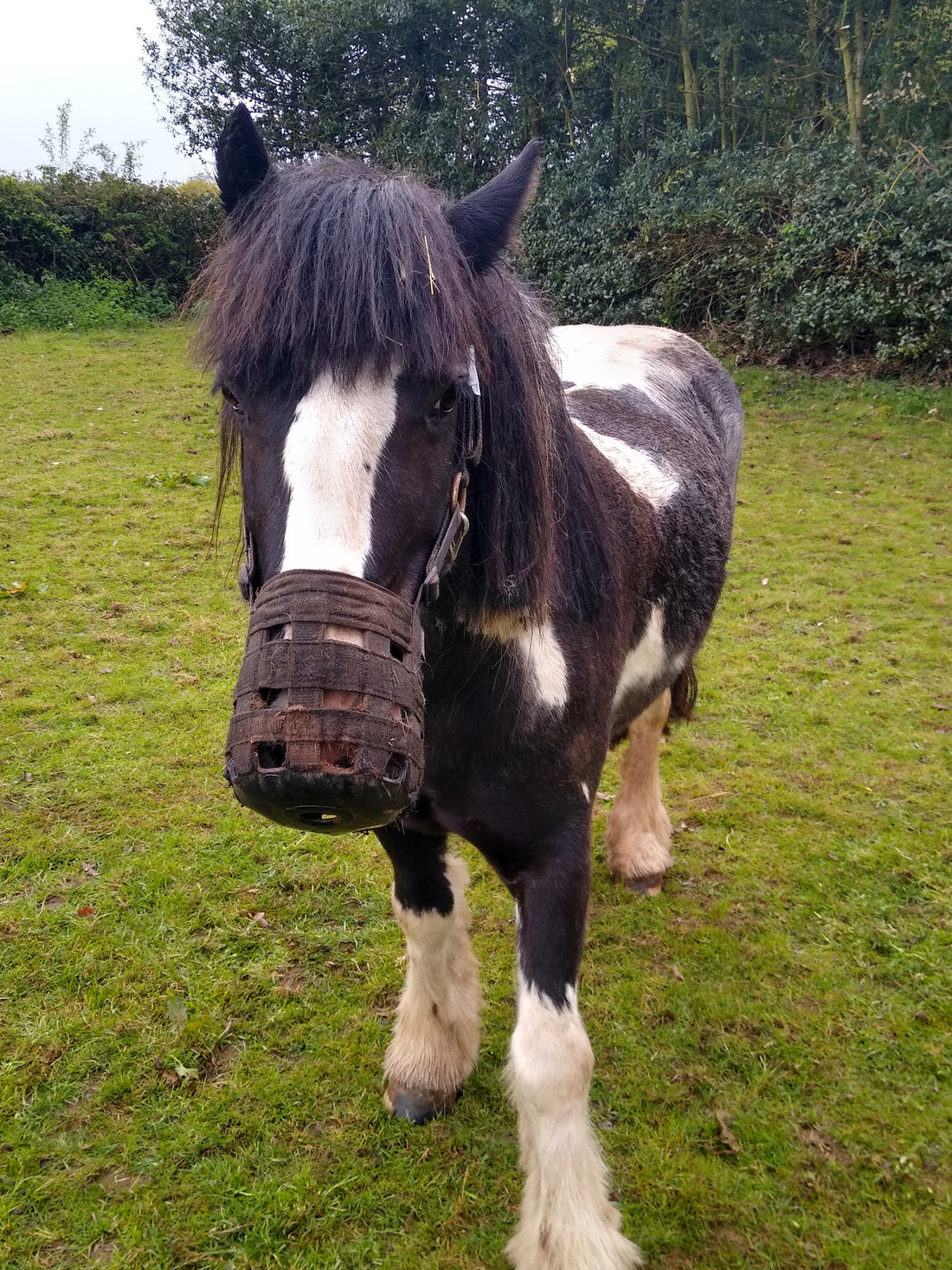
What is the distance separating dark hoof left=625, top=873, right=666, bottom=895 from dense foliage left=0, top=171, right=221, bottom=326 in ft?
52.4

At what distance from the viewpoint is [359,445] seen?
1.46 meters

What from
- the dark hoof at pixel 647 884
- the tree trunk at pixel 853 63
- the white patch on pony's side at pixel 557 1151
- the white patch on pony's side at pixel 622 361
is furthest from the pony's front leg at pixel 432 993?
the tree trunk at pixel 853 63

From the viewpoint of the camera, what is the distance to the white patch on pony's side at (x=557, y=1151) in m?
2.06

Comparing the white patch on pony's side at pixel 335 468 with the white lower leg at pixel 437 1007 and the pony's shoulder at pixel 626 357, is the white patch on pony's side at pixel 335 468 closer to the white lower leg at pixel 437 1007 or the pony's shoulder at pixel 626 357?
the white lower leg at pixel 437 1007

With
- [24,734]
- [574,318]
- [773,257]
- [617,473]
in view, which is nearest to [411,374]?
[617,473]

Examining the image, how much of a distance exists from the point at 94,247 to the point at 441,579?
18952mm

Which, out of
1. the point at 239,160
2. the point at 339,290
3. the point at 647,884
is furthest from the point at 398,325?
the point at 647,884

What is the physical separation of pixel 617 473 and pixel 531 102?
17.0 metres

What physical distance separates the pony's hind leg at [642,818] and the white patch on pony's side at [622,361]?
139 cm

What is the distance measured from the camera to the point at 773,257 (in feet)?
42.4

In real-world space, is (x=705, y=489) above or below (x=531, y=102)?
below

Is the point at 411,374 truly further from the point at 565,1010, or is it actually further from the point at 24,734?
the point at 24,734

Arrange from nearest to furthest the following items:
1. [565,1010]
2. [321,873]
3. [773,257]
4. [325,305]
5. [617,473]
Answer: [325,305] < [565,1010] < [617,473] < [321,873] < [773,257]

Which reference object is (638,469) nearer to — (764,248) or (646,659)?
(646,659)
